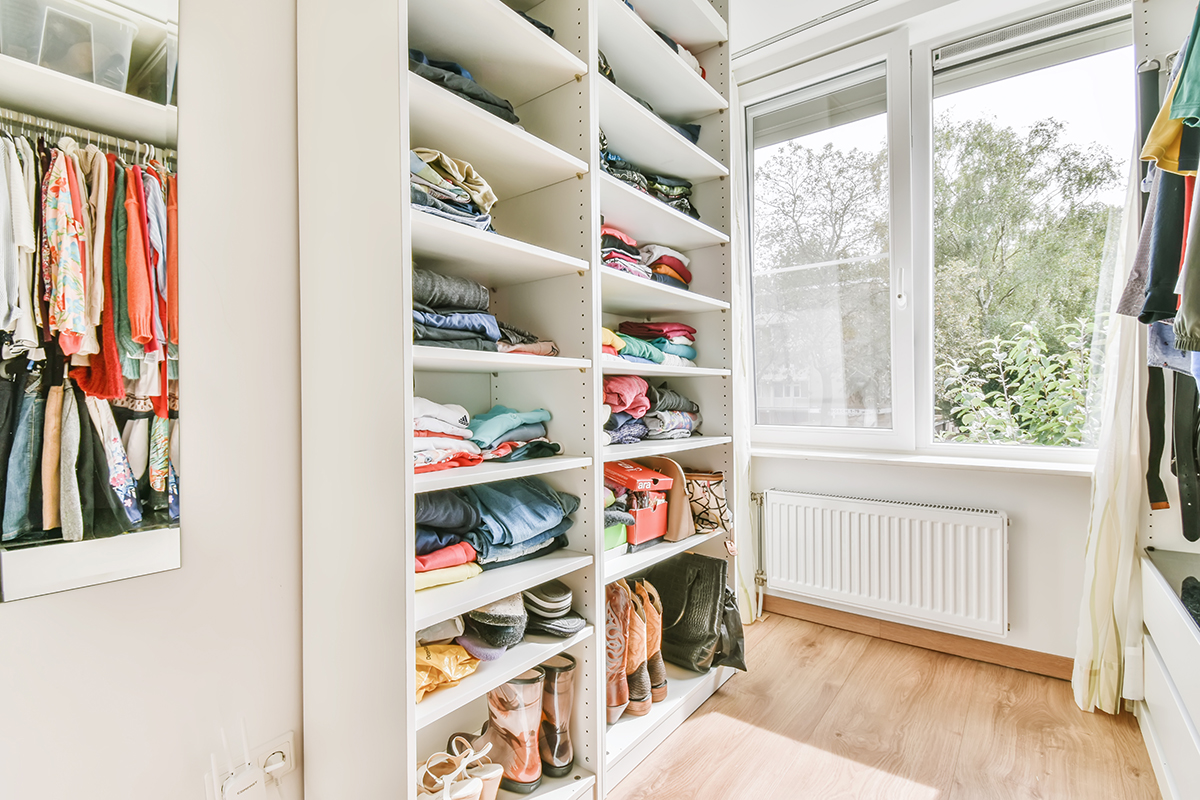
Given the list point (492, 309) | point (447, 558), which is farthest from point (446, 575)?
point (492, 309)

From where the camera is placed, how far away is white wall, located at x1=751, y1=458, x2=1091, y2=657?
208 centimetres

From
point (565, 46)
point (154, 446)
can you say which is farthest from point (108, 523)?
point (565, 46)

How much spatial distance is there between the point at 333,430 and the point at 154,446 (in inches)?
12.0

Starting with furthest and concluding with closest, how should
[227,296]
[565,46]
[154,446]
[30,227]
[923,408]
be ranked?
1. [923,408]
2. [565,46]
3. [227,296]
4. [154,446]
5. [30,227]

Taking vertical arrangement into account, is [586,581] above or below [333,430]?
below

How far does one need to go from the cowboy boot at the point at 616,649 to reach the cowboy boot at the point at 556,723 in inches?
9.8

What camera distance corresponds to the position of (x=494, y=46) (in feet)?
4.37

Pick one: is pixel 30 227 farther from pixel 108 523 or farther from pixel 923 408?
pixel 923 408

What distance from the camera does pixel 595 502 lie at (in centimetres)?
152

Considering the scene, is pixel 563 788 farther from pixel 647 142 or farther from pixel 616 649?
pixel 647 142

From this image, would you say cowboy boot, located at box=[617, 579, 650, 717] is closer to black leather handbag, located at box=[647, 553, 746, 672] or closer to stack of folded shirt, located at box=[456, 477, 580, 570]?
black leather handbag, located at box=[647, 553, 746, 672]

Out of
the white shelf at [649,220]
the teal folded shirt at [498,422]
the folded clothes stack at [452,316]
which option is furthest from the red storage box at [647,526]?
the white shelf at [649,220]

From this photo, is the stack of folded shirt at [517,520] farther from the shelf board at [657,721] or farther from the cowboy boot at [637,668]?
the shelf board at [657,721]

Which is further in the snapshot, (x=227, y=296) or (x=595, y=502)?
(x=595, y=502)
